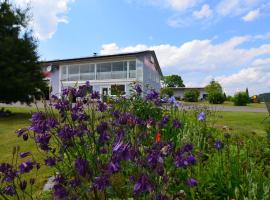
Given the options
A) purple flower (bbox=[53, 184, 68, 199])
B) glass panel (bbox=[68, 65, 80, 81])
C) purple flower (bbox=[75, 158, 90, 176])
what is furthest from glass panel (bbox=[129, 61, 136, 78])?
purple flower (bbox=[75, 158, 90, 176])

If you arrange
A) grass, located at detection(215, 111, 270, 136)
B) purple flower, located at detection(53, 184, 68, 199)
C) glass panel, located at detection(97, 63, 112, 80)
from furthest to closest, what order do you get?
1. glass panel, located at detection(97, 63, 112, 80)
2. grass, located at detection(215, 111, 270, 136)
3. purple flower, located at detection(53, 184, 68, 199)

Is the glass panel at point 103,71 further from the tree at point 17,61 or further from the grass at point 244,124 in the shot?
the grass at point 244,124

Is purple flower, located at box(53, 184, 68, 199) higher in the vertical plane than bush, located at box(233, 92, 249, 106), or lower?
→ lower

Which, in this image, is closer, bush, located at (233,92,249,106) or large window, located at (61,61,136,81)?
bush, located at (233,92,249,106)

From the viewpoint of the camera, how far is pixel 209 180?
4.00 meters

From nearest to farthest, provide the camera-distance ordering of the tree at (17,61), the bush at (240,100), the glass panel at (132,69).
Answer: the tree at (17,61), the bush at (240,100), the glass panel at (132,69)

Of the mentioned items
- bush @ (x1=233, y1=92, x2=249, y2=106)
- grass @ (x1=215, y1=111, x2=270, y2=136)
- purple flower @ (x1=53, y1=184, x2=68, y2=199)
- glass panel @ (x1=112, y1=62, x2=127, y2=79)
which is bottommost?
grass @ (x1=215, y1=111, x2=270, y2=136)

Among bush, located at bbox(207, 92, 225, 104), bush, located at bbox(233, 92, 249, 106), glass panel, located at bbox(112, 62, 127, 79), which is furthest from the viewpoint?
glass panel, located at bbox(112, 62, 127, 79)

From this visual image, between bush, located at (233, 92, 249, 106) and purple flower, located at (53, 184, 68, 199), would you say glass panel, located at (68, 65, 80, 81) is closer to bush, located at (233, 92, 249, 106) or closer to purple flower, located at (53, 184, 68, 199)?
bush, located at (233, 92, 249, 106)

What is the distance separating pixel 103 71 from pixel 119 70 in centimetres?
268

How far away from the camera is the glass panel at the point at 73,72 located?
5281cm

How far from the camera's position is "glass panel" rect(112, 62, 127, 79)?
47912mm

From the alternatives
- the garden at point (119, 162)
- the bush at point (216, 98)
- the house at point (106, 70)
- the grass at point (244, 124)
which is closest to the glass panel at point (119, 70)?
the house at point (106, 70)

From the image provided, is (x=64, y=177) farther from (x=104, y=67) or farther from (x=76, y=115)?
(x=104, y=67)
